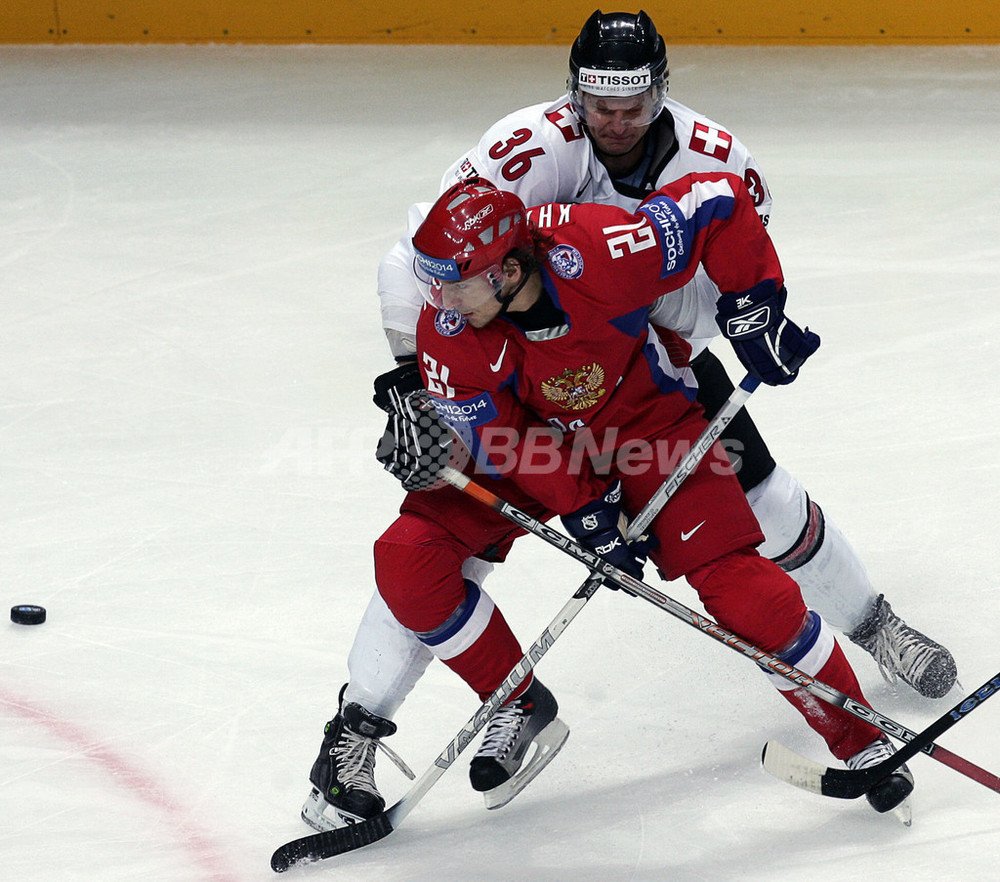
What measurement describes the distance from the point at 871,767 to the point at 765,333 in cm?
73

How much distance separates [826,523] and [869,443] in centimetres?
88

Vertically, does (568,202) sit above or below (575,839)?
above

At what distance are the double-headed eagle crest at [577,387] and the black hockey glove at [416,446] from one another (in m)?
0.19

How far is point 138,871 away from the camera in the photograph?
2.39 meters

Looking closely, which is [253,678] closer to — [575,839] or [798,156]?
[575,839]

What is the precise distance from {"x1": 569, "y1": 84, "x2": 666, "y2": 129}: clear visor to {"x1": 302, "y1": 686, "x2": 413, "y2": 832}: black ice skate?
111 centimetres

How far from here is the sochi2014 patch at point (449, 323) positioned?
2348 millimetres

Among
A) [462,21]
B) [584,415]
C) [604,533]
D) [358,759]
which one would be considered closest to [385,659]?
[358,759]

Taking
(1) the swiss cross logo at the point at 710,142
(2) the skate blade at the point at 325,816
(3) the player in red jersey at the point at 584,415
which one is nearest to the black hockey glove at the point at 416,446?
(3) the player in red jersey at the point at 584,415

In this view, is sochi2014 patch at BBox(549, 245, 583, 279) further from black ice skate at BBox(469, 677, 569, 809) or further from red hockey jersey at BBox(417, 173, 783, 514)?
black ice skate at BBox(469, 677, 569, 809)

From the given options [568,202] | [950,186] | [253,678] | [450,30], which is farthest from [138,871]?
[450,30]

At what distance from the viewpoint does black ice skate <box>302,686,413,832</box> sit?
2.48 metres

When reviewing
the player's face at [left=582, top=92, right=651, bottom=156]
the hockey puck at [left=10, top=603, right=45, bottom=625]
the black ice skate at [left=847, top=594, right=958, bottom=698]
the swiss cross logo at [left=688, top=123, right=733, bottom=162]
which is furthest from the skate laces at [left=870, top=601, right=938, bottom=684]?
the hockey puck at [left=10, top=603, right=45, bottom=625]

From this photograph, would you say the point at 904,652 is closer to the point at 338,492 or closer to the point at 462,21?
the point at 338,492
